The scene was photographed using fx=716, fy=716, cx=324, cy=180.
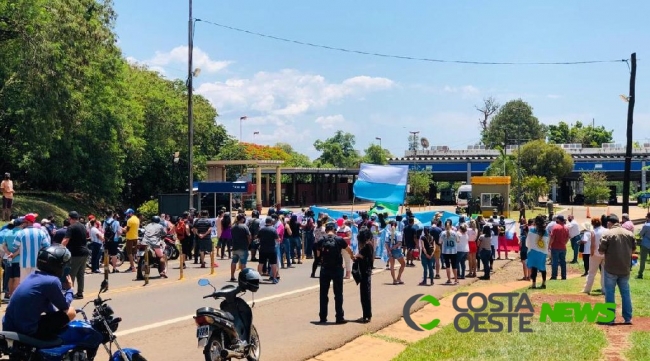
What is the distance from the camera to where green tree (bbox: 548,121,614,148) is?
12525 cm

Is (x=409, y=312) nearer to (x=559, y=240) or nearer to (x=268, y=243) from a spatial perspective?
(x=268, y=243)

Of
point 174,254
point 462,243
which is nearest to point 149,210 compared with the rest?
point 174,254

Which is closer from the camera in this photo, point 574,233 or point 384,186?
point 574,233

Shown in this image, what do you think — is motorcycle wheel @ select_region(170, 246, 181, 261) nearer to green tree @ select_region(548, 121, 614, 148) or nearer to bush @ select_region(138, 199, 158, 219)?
bush @ select_region(138, 199, 158, 219)

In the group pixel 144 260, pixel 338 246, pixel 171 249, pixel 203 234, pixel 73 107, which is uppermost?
pixel 73 107

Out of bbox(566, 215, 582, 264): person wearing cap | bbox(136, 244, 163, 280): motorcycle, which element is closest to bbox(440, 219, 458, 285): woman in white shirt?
bbox(566, 215, 582, 264): person wearing cap

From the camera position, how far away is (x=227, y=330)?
872cm

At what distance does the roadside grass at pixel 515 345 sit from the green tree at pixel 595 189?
64.3 m

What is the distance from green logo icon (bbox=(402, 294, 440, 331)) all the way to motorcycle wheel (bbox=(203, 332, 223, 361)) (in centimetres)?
500

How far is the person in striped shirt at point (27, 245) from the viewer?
14297 millimetres

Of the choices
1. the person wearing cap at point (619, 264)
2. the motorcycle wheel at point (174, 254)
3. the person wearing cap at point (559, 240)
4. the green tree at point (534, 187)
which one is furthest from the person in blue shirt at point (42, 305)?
the green tree at point (534, 187)

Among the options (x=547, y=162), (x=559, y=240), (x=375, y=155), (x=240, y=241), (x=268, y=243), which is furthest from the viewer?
(x=375, y=155)

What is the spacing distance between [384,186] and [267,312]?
17.2 meters

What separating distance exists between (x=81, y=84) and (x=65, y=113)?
1849 mm
